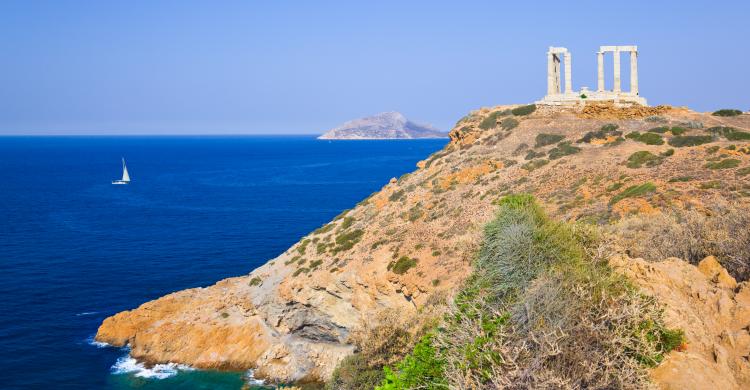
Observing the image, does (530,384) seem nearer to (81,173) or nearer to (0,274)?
(0,274)

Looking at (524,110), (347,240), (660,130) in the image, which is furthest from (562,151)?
(347,240)

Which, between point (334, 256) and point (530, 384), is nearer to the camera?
point (530, 384)

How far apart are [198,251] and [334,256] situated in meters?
31.3

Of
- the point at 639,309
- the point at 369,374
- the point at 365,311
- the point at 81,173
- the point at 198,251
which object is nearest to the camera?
the point at 639,309

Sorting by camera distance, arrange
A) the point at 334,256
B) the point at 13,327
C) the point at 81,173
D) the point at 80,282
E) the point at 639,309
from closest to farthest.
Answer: the point at 639,309, the point at 334,256, the point at 13,327, the point at 80,282, the point at 81,173

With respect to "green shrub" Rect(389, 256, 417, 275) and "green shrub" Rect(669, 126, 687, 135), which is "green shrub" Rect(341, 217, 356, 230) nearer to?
"green shrub" Rect(389, 256, 417, 275)

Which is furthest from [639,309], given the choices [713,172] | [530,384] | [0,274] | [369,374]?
[0,274]

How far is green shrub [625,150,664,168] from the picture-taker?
35.4m

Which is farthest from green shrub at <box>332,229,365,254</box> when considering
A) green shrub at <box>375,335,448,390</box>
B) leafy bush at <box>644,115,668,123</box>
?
green shrub at <box>375,335,448,390</box>

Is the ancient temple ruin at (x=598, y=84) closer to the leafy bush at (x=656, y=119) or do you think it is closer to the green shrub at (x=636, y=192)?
the leafy bush at (x=656, y=119)

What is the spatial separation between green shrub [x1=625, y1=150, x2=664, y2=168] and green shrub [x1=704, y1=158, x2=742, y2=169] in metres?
3.26

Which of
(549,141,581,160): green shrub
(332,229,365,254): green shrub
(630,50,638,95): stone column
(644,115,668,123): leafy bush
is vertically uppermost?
(630,50,638,95): stone column

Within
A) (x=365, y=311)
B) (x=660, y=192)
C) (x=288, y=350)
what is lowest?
(x=288, y=350)

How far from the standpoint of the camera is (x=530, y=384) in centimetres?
Answer: 975
